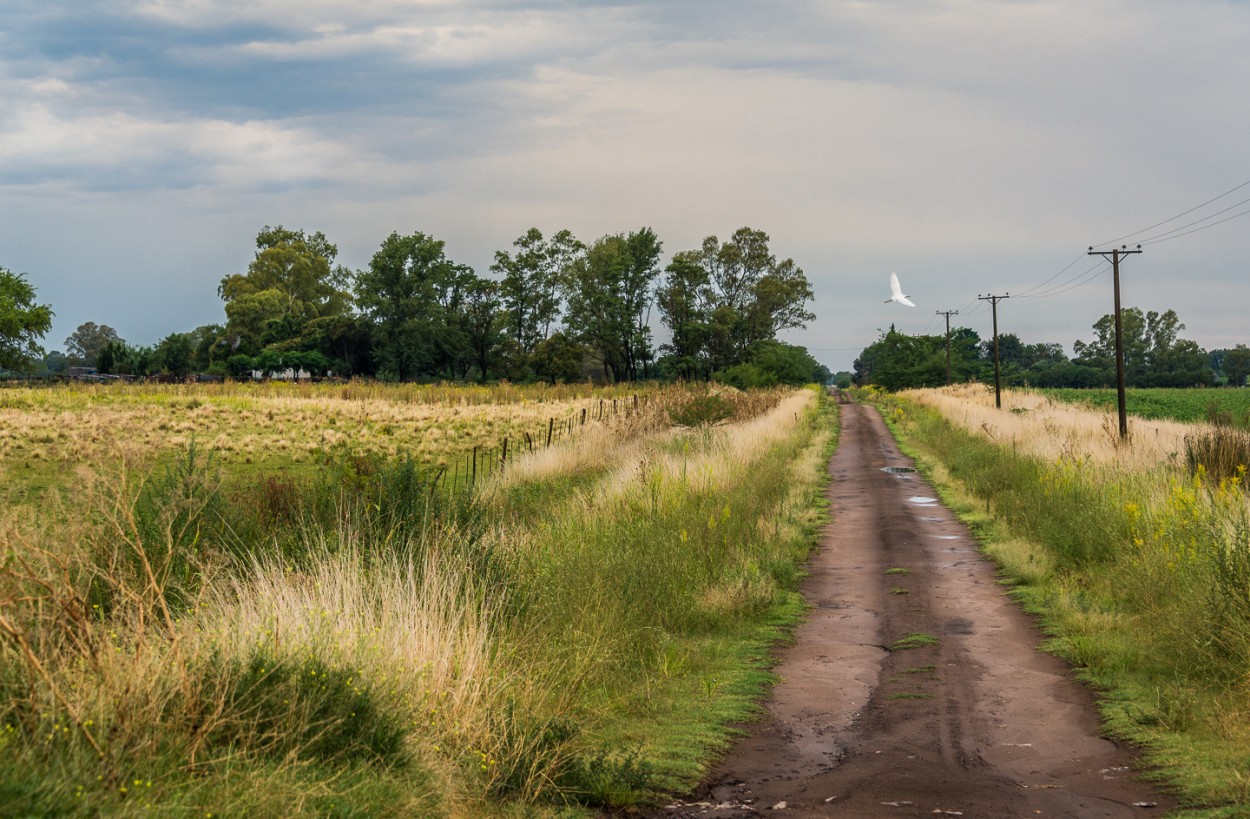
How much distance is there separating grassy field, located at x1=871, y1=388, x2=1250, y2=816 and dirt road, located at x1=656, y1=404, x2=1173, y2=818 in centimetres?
33

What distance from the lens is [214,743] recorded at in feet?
16.8

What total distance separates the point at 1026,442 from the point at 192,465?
2165 centimetres

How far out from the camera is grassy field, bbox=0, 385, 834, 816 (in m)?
4.82

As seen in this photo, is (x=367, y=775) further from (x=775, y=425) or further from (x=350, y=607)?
(x=775, y=425)

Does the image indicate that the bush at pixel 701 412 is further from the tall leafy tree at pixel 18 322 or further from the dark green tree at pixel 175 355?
the dark green tree at pixel 175 355

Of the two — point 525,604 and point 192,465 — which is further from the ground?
point 192,465

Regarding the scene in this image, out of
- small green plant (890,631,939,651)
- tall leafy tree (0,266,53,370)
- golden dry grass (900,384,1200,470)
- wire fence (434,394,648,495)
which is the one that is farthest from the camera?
tall leafy tree (0,266,53,370)

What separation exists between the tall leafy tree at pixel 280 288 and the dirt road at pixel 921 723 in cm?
9447

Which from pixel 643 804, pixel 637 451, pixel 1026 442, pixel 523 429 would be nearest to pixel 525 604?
pixel 643 804

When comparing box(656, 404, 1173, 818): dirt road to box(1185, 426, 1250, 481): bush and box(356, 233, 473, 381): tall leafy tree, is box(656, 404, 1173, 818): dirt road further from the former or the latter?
box(356, 233, 473, 381): tall leafy tree

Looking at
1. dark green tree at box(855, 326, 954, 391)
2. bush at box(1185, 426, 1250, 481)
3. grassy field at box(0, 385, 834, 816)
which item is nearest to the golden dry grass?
bush at box(1185, 426, 1250, 481)

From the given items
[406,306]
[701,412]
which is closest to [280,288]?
[406,306]

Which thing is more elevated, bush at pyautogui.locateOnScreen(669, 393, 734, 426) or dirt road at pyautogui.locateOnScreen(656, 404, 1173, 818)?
bush at pyautogui.locateOnScreen(669, 393, 734, 426)

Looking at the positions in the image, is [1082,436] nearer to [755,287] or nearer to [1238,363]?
[755,287]
